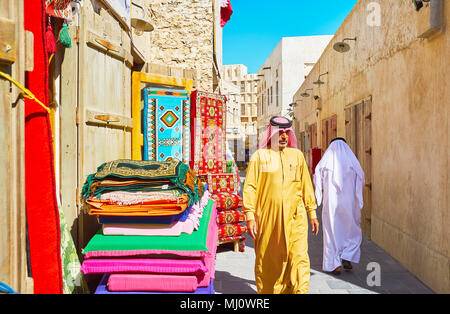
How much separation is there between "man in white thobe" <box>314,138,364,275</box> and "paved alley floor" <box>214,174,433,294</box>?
0.28 meters

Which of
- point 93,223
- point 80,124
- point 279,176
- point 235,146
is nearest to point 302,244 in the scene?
point 279,176

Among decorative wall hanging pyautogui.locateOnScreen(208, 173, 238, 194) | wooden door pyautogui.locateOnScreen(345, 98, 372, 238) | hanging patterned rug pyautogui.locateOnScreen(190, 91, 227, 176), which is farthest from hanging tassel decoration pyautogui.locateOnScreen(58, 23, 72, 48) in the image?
wooden door pyautogui.locateOnScreen(345, 98, 372, 238)

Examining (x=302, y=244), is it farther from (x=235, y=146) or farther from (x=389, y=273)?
(x=235, y=146)

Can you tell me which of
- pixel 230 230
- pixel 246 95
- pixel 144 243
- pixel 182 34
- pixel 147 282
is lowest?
pixel 230 230

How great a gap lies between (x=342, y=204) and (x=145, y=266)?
3227mm

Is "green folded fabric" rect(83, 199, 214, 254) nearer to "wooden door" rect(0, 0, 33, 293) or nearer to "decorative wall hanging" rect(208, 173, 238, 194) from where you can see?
"wooden door" rect(0, 0, 33, 293)

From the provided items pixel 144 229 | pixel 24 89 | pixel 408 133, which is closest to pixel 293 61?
pixel 408 133

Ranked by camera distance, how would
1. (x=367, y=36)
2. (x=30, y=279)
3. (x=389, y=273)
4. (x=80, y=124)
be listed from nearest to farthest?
1. (x=30, y=279)
2. (x=80, y=124)
3. (x=389, y=273)
4. (x=367, y=36)

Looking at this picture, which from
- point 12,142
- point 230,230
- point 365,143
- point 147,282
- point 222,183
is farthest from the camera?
point 365,143

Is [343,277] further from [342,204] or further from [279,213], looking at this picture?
[279,213]

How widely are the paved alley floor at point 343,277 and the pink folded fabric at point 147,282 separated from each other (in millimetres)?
1581

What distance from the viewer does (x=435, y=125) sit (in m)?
4.16

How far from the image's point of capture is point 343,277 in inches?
184
